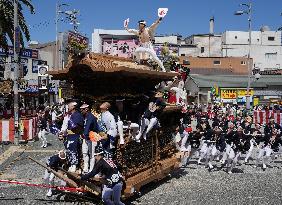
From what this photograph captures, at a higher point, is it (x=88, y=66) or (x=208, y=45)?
(x=208, y=45)

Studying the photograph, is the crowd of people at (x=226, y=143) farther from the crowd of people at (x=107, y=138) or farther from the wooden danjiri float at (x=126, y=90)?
the wooden danjiri float at (x=126, y=90)

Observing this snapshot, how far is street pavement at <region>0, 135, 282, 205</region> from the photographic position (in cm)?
1201

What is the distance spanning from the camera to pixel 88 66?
441 inches

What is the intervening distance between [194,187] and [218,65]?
57330mm

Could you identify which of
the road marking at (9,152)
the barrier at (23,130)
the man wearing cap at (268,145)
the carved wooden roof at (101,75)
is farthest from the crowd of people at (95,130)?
the barrier at (23,130)

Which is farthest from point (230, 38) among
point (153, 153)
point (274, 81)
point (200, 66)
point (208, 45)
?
point (153, 153)

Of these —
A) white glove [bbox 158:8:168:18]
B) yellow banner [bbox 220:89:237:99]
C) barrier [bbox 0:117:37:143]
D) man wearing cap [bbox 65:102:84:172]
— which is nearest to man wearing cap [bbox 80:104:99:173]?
man wearing cap [bbox 65:102:84:172]

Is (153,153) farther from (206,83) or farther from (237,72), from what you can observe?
(237,72)

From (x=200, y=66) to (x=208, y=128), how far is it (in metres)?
52.1

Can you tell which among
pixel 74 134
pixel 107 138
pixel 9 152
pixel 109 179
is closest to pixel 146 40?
pixel 74 134

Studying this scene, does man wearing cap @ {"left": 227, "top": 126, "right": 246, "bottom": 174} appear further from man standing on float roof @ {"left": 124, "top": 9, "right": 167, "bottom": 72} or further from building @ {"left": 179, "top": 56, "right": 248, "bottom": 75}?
building @ {"left": 179, "top": 56, "right": 248, "bottom": 75}

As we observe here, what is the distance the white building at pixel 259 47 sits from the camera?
72.3 m

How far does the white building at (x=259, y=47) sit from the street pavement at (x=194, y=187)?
2214 inches

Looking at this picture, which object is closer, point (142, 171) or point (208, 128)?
point (142, 171)
